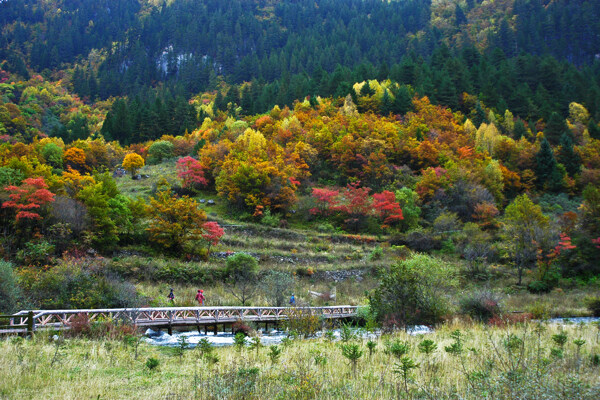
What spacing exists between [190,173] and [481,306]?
38965 millimetres

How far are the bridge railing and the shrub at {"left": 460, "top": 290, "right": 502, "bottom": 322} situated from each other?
6.85 meters

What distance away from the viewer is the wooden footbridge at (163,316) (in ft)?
45.8

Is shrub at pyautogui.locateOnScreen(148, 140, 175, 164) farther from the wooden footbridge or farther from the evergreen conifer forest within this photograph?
the wooden footbridge

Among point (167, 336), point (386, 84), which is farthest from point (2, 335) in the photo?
point (386, 84)

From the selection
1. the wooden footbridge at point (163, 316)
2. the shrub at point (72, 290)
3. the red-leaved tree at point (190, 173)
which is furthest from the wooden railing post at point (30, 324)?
the red-leaved tree at point (190, 173)

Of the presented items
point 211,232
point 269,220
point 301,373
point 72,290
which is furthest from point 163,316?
point 269,220

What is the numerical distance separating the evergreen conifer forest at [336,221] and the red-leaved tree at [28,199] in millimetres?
189

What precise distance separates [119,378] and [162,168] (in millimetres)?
53739

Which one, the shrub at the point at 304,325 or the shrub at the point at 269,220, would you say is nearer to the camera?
the shrub at the point at 304,325

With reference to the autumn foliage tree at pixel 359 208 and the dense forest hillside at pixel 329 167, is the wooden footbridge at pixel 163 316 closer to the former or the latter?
the dense forest hillside at pixel 329 167

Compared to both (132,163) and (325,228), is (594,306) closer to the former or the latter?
A: (325,228)

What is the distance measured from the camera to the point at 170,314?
18.3m

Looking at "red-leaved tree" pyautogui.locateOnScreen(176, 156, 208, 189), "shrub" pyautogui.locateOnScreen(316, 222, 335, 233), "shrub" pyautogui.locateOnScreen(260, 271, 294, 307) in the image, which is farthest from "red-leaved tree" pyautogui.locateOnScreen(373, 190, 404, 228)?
"red-leaved tree" pyautogui.locateOnScreen(176, 156, 208, 189)

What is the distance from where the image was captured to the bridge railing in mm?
14817
